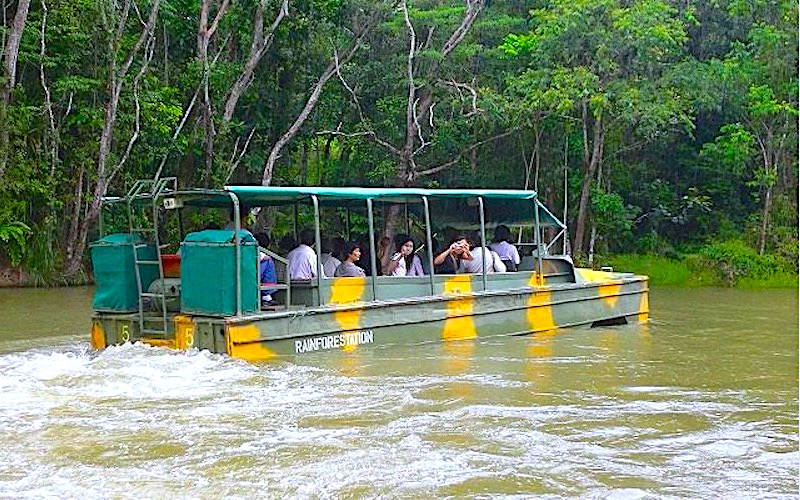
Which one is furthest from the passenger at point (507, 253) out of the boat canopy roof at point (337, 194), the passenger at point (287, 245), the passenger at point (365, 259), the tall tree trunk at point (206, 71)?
the tall tree trunk at point (206, 71)

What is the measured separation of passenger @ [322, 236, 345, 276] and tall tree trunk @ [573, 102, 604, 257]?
1211cm

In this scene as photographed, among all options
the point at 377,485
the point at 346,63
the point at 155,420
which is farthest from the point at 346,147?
the point at 377,485

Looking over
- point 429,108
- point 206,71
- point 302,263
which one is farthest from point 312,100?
point 302,263

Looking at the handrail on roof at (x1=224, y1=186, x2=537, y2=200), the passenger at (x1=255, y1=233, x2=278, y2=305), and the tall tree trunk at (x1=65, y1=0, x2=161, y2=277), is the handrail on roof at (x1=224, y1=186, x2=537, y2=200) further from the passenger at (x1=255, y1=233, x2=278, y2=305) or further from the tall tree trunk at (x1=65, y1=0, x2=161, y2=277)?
the tall tree trunk at (x1=65, y1=0, x2=161, y2=277)

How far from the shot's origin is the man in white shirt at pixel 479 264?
41.2ft

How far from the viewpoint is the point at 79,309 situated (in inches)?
653

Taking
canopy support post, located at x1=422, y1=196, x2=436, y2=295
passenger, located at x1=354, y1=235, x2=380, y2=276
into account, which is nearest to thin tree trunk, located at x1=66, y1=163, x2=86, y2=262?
passenger, located at x1=354, y1=235, x2=380, y2=276

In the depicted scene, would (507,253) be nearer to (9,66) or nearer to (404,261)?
(404,261)

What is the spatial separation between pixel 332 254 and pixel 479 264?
67.3 inches

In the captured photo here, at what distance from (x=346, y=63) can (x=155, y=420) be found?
18.3m

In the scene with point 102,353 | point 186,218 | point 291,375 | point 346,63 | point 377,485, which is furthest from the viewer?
point 346,63

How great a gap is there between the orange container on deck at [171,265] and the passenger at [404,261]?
236 centimetres

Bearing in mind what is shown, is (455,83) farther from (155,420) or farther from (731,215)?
(155,420)

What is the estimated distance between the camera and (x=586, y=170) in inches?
961
